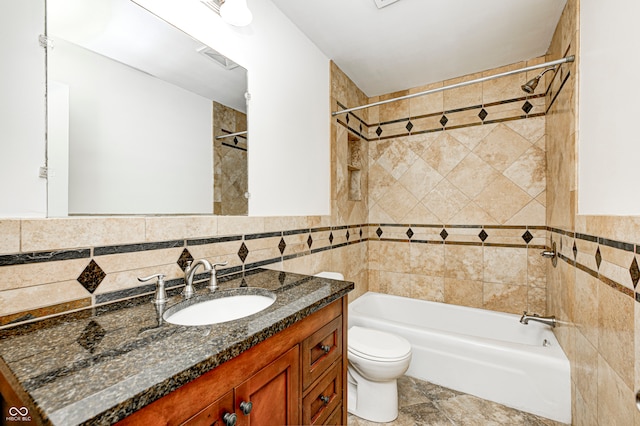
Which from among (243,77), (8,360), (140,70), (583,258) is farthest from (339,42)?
(8,360)

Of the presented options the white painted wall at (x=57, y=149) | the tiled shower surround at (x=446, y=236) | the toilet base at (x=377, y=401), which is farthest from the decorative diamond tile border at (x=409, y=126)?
the white painted wall at (x=57, y=149)

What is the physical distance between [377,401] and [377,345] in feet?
1.05

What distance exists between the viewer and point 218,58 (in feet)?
4.42

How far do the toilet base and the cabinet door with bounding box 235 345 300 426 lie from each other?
3.00 ft

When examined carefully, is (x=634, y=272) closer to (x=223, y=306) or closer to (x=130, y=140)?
(x=223, y=306)

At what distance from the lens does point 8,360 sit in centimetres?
58

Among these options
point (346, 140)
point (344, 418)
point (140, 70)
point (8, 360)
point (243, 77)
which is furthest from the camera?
point (346, 140)

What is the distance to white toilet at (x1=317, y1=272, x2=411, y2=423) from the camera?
156cm

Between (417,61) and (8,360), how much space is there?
272cm

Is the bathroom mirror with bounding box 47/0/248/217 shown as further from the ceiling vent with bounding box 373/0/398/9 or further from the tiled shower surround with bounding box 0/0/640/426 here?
the ceiling vent with bounding box 373/0/398/9

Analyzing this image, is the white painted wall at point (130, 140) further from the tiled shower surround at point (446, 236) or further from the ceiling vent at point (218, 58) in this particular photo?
the ceiling vent at point (218, 58)

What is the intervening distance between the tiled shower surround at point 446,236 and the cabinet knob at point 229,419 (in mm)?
586

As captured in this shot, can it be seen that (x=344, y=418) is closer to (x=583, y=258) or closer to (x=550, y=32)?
(x=583, y=258)

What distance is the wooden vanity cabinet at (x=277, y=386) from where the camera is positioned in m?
0.58
